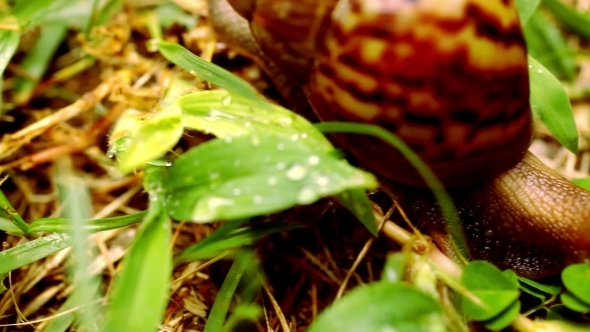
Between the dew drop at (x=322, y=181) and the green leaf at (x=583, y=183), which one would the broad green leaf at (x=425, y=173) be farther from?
the green leaf at (x=583, y=183)

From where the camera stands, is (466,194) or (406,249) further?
(466,194)

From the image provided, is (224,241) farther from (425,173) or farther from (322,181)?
(425,173)

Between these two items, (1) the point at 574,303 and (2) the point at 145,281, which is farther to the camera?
(1) the point at 574,303

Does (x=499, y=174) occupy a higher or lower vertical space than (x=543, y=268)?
higher

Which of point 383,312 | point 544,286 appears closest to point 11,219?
point 383,312

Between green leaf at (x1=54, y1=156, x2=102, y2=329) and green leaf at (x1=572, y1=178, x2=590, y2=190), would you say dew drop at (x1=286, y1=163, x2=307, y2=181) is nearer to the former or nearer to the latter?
green leaf at (x1=54, y1=156, x2=102, y2=329)

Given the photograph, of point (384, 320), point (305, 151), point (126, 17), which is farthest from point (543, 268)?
point (126, 17)

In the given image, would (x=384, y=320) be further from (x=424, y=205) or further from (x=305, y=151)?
(x=424, y=205)
